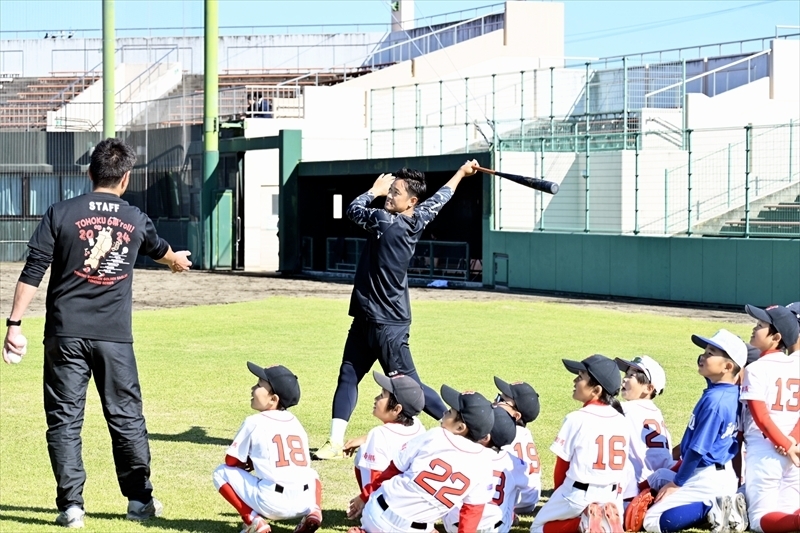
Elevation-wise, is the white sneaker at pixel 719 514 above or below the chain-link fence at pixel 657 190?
below

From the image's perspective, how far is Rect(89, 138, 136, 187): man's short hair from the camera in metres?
6.51

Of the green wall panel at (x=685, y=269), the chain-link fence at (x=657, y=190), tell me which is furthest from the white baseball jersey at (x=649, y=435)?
the chain-link fence at (x=657, y=190)

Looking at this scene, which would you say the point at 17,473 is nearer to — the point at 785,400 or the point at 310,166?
the point at 785,400

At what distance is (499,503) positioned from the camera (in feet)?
20.5

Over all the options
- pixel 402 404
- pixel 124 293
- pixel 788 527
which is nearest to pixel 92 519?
pixel 124 293

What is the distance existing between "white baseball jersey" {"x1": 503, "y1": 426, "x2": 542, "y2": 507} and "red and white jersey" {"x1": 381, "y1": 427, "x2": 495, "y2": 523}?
3.11 ft

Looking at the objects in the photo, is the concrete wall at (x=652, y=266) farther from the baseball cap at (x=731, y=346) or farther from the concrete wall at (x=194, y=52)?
the concrete wall at (x=194, y=52)

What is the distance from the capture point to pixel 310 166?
31484 mm

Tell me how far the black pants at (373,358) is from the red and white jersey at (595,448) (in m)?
2.06

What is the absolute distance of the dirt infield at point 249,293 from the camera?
2166 cm

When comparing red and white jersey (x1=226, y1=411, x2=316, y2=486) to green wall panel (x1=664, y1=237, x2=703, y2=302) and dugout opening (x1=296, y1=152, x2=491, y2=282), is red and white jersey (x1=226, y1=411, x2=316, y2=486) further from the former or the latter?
dugout opening (x1=296, y1=152, x2=491, y2=282)

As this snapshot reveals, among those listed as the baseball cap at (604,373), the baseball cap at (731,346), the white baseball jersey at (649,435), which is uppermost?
the baseball cap at (731,346)

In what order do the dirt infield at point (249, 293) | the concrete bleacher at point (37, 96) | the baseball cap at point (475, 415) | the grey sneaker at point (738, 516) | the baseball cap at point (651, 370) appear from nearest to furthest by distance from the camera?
the baseball cap at point (475, 415) → the grey sneaker at point (738, 516) → the baseball cap at point (651, 370) → the dirt infield at point (249, 293) → the concrete bleacher at point (37, 96)

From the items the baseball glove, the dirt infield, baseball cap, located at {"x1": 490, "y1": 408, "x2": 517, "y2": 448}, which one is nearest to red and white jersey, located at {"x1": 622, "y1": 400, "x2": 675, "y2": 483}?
the baseball glove
